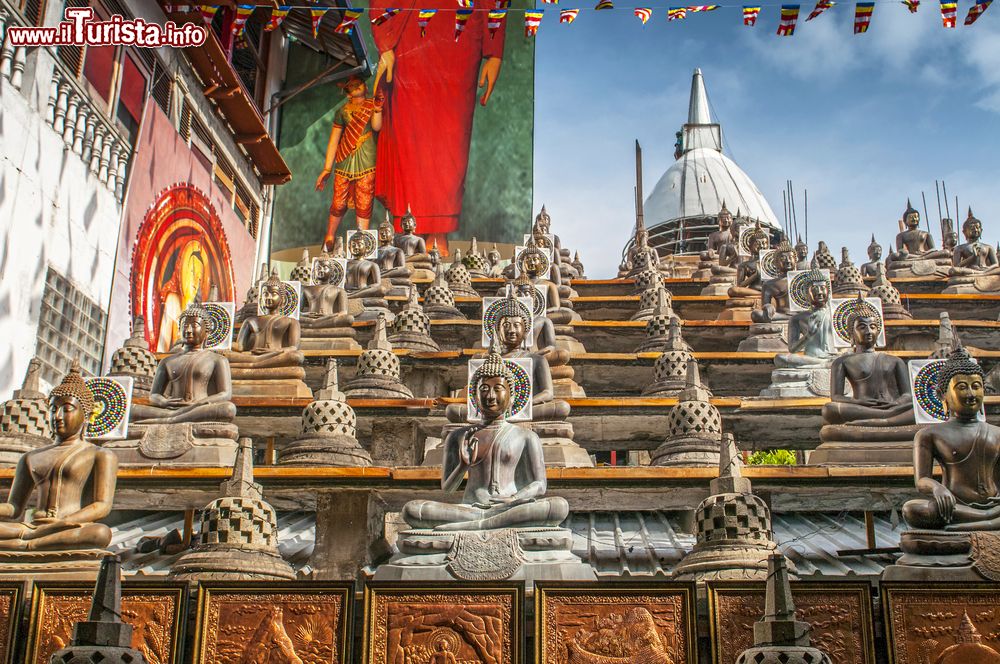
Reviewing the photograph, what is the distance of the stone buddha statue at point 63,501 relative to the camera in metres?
7.69

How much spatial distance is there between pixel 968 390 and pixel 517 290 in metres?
7.85

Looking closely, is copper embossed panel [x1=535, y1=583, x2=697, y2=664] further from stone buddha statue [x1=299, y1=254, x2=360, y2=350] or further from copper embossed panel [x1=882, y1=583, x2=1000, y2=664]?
stone buddha statue [x1=299, y1=254, x2=360, y2=350]

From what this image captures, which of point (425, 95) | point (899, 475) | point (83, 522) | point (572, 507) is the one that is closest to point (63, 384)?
point (83, 522)

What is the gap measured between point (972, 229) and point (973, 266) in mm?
1019

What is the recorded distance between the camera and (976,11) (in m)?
11.6

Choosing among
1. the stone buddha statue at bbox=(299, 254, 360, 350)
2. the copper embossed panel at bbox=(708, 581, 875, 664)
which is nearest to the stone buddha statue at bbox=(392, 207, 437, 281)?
the stone buddha statue at bbox=(299, 254, 360, 350)

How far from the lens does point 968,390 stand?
7.92m

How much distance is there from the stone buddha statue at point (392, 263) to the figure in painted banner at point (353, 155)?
312 cm

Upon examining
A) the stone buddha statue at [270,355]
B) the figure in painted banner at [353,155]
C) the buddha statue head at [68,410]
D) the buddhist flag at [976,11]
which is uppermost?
the figure in painted banner at [353,155]

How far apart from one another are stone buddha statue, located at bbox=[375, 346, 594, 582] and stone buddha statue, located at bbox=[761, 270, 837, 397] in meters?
5.59

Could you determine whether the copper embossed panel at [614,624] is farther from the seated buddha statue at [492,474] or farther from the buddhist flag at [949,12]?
the buddhist flag at [949,12]

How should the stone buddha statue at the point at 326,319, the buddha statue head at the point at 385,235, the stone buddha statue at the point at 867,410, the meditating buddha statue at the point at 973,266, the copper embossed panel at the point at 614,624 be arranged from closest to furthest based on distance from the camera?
the copper embossed panel at the point at 614,624
the stone buddha statue at the point at 867,410
the stone buddha statue at the point at 326,319
the meditating buddha statue at the point at 973,266
the buddha statue head at the point at 385,235

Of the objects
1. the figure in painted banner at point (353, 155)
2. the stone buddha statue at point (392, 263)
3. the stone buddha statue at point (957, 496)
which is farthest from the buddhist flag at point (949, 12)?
the figure in painted banner at point (353, 155)

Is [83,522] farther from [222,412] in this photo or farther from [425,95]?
[425,95]
